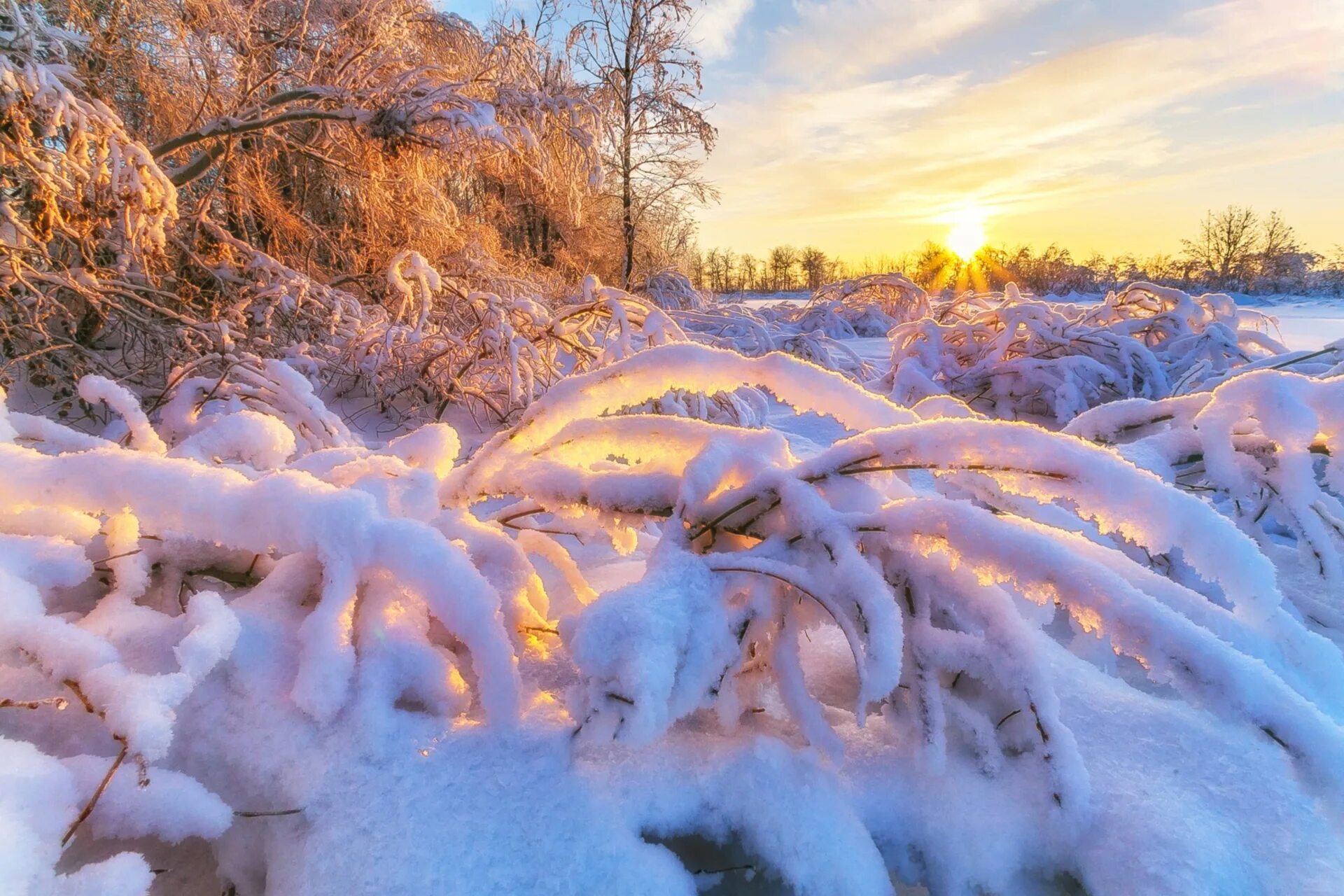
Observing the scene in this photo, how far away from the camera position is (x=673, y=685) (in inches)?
24.0

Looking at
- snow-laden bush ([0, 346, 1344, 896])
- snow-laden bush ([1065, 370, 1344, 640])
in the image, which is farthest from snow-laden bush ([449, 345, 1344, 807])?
snow-laden bush ([1065, 370, 1344, 640])

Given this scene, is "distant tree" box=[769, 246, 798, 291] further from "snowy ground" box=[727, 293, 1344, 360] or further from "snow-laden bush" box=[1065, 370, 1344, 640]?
"snow-laden bush" box=[1065, 370, 1344, 640]

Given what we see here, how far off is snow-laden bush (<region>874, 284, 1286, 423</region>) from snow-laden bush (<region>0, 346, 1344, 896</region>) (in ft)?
9.11

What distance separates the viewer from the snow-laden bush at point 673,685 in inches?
22.6

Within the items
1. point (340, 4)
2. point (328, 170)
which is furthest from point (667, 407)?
point (340, 4)

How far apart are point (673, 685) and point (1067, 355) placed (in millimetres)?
3833

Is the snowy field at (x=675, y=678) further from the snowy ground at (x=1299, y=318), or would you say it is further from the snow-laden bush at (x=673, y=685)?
the snowy ground at (x=1299, y=318)

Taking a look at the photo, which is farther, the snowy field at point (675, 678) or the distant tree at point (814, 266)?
the distant tree at point (814, 266)

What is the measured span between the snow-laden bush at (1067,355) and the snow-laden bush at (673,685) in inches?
109

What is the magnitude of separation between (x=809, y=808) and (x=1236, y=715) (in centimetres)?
40

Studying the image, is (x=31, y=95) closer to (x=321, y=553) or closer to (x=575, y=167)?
(x=321, y=553)

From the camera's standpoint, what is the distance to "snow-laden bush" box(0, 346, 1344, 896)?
57 centimetres

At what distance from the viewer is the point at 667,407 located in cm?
287

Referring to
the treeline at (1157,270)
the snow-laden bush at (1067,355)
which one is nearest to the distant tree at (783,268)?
the treeline at (1157,270)
